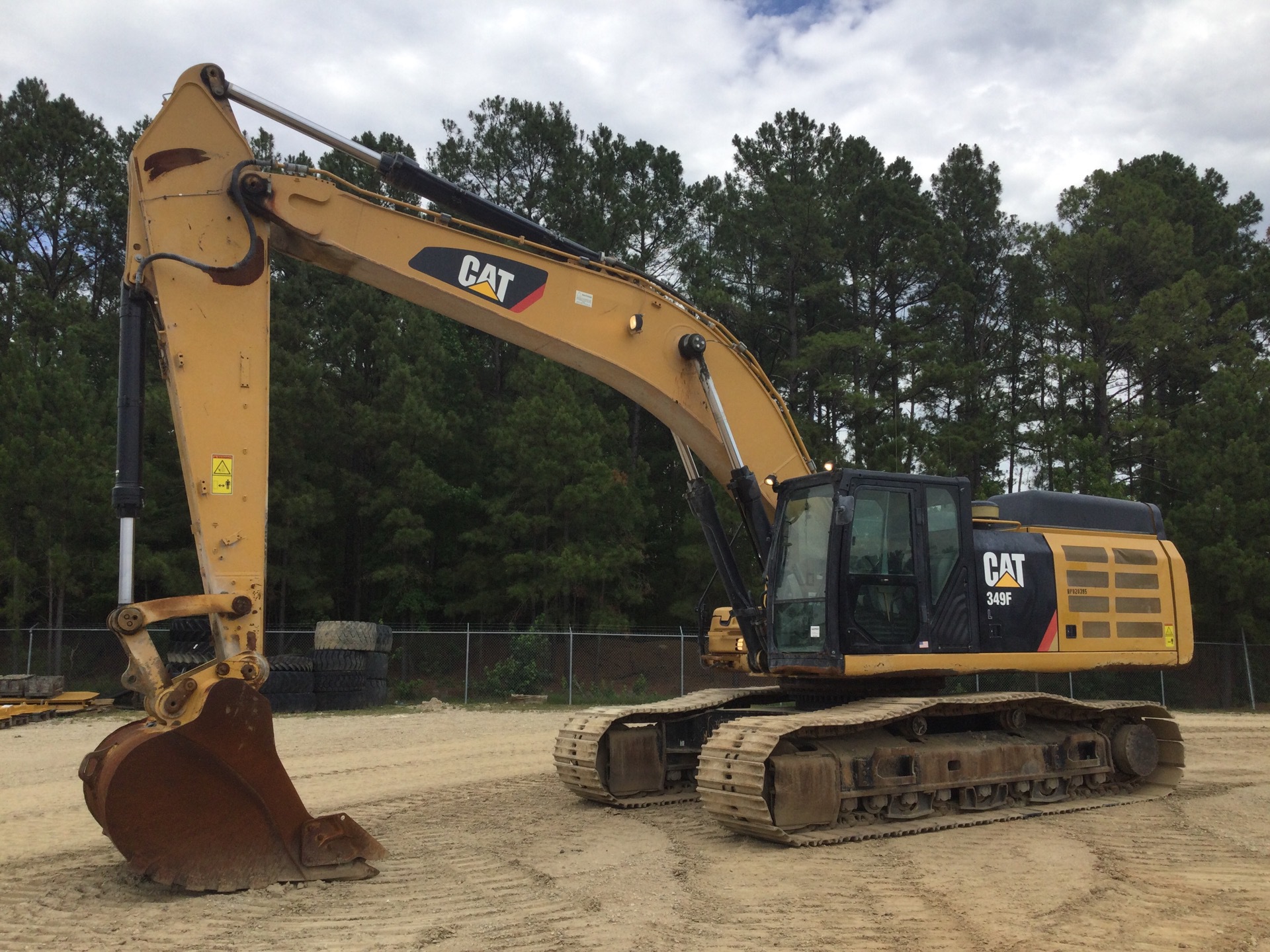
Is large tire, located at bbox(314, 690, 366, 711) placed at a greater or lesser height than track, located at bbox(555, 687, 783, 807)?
lesser

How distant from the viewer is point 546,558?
28.2 m

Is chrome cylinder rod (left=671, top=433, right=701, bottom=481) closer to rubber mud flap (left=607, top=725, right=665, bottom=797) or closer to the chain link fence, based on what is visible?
rubber mud flap (left=607, top=725, right=665, bottom=797)

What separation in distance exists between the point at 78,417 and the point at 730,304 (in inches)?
728

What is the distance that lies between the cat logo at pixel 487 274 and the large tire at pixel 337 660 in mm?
13700

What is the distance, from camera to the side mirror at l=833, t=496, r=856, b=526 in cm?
852

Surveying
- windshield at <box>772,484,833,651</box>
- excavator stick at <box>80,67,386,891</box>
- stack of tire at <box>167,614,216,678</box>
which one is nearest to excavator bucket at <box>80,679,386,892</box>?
excavator stick at <box>80,67,386,891</box>

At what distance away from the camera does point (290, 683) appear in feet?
64.9

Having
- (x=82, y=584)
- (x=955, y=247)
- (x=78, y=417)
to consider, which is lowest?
(x=82, y=584)

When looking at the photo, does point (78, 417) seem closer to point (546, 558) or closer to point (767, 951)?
point (546, 558)

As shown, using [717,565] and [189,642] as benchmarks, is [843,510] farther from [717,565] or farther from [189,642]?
[189,642]

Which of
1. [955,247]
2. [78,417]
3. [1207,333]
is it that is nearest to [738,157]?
[955,247]

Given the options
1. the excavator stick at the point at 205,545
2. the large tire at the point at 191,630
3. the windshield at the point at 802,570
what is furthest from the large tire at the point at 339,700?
the excavator stick at the point at 205,545

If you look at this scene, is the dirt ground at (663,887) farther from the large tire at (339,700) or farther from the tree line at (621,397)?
the tree line at (621,397)

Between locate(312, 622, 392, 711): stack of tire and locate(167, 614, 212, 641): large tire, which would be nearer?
locate(167, 614, 212, 641): large tire
